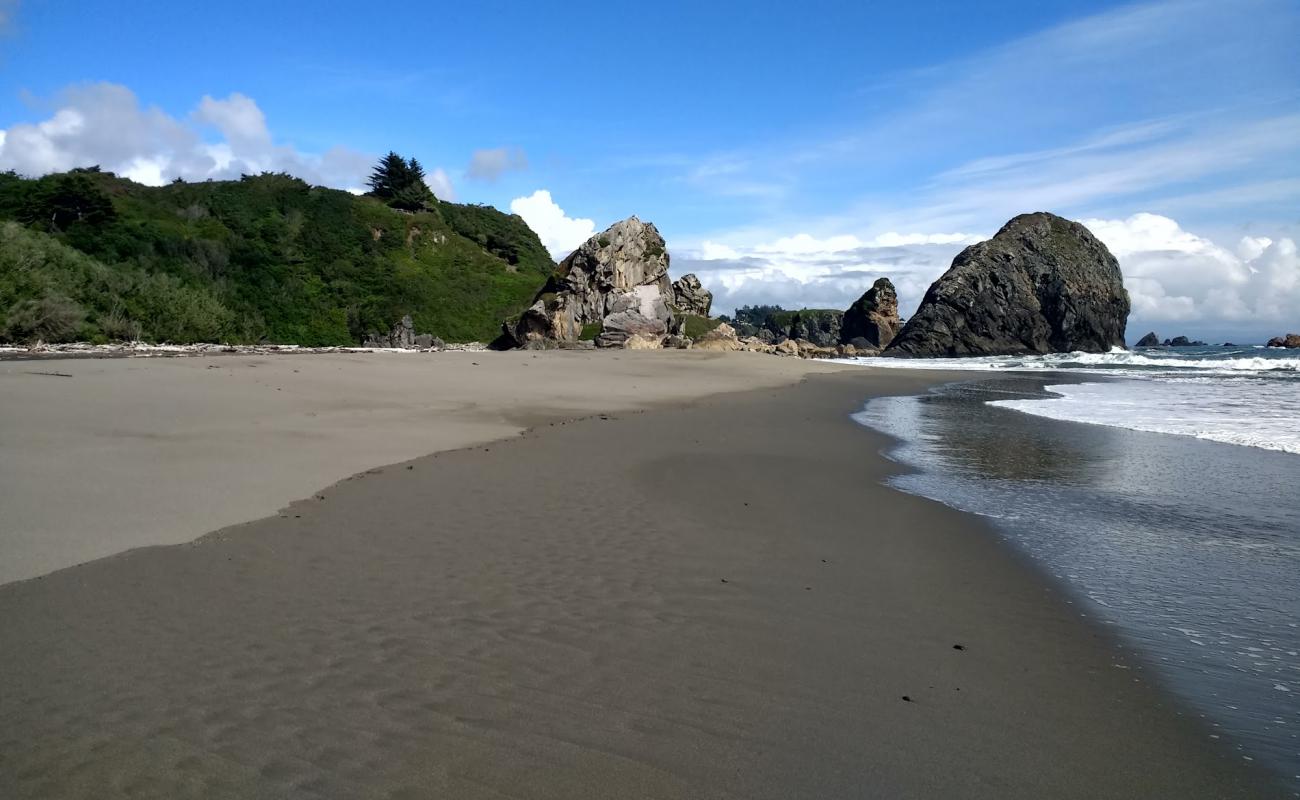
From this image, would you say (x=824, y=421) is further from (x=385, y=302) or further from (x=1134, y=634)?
(x=385, y=302)

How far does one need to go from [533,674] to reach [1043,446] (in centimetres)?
1123

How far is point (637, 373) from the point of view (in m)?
25.7

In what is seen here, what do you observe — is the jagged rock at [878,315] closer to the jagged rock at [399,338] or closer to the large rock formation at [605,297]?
the large rock formation at [605,297]

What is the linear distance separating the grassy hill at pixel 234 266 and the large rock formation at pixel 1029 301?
4839 cm

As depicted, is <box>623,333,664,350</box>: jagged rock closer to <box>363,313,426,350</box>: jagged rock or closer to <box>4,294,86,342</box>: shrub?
<box>363,313,426,350</box>: jagged rock

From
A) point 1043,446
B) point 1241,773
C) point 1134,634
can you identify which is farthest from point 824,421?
point 1241,773

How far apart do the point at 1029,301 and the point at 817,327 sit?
42.2 meters

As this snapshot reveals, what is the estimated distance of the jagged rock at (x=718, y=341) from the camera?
1761 inches

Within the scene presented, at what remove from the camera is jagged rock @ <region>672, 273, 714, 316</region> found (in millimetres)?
54562

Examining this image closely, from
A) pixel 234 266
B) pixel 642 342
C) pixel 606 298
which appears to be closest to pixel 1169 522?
pixel 642 342

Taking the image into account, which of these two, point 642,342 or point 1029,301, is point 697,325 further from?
point 1029,301

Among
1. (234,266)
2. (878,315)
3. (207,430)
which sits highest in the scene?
(878,315)

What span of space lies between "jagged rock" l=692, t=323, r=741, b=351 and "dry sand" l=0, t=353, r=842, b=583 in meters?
23.2

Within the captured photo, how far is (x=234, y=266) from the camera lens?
134 ft
